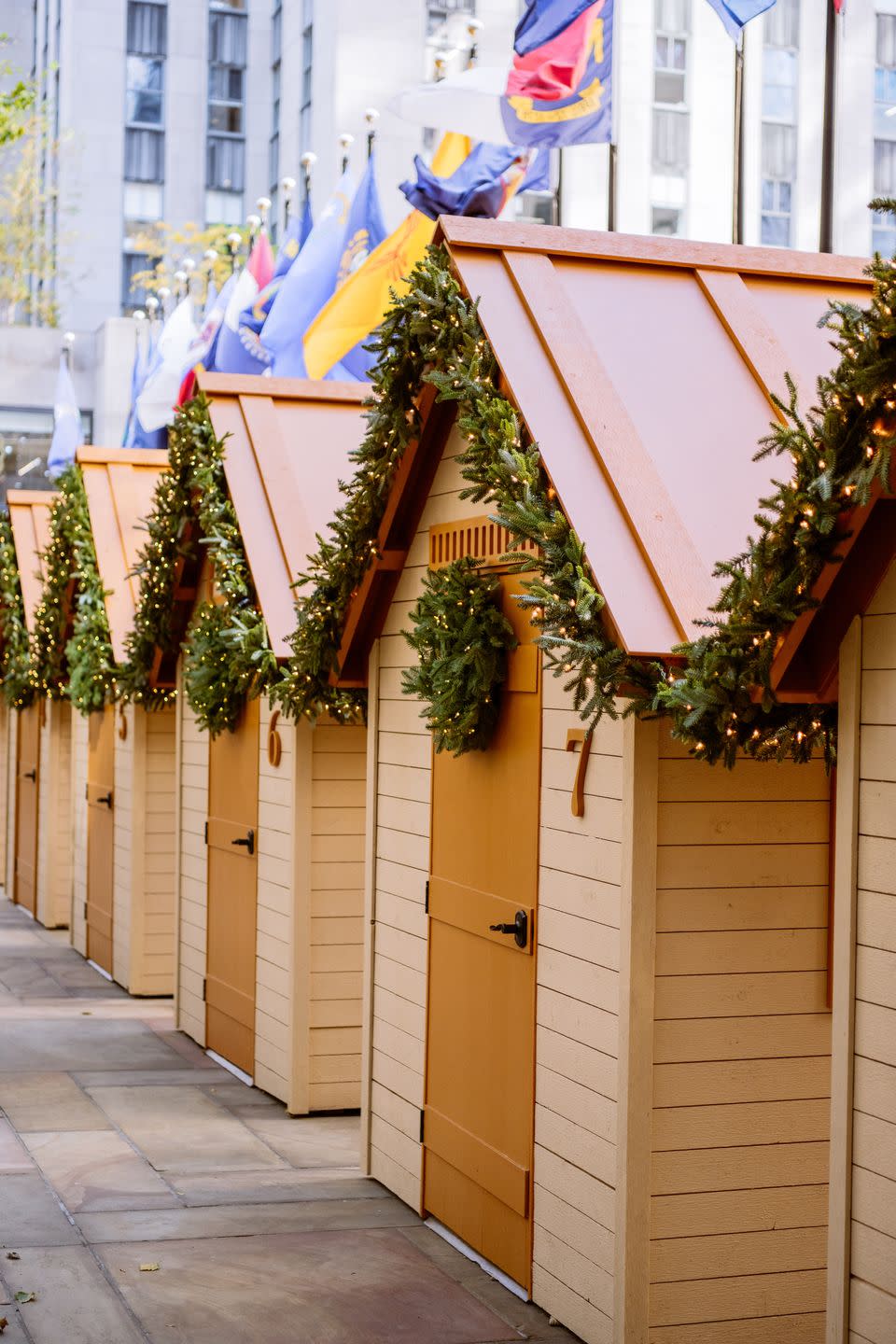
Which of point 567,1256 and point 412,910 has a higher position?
point 412,910

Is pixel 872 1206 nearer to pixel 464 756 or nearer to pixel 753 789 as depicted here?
pixel 753 789

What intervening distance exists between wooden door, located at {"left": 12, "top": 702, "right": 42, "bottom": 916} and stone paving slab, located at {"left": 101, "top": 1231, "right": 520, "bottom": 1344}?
11482 millimetres

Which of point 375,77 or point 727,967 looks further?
point 375,77

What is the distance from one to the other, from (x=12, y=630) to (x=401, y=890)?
10.8 meters

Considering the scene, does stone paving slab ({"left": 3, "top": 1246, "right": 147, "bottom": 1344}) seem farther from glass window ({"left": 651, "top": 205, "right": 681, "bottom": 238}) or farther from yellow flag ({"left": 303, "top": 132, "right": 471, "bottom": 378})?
glass window ({"left": 651, "top": 205, "right": 681, "bottom": 238})

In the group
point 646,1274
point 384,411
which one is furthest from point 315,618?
point 646,1274

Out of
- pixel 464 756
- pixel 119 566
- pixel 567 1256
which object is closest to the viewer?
pixel 567 1256

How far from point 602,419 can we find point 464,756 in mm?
1624

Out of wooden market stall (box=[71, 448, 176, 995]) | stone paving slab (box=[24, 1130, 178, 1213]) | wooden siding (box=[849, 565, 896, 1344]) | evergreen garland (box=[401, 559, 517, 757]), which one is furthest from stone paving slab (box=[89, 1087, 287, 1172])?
wooden siding (box=[849, 565, 896, 1344])

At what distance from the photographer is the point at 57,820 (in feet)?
55.5

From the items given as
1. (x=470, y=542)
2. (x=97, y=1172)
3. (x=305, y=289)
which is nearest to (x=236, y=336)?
(x=305, y=289)

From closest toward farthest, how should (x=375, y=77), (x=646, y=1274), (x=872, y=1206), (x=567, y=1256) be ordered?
(x=872, y=1206), (x=646, y=1274), (x=567, y=1256), (x=375, y=77)

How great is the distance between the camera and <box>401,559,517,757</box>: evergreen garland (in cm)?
644

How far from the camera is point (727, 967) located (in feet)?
18.4
